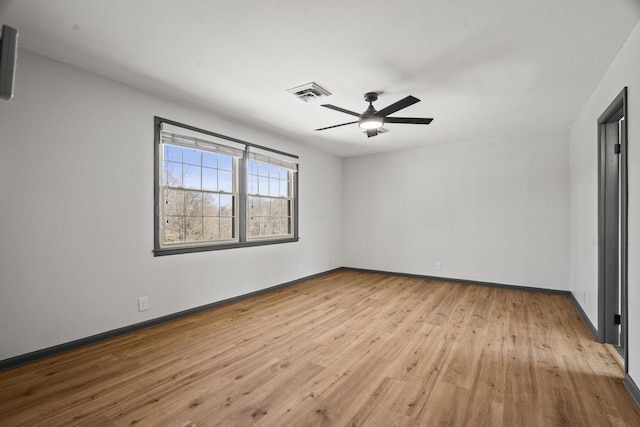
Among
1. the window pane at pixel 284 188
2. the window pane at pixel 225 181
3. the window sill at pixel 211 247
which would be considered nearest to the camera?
the window sill at pixel 211 247

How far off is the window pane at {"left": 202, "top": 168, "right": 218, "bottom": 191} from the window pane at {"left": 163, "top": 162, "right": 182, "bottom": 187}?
12.8 inches

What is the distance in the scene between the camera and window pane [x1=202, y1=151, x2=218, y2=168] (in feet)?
13.0

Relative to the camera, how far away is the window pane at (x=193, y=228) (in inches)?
148

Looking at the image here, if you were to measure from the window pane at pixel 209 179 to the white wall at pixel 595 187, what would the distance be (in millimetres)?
4220

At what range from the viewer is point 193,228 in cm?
382

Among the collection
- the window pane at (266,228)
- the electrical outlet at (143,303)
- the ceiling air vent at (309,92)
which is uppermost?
the ceiling air vent at (309,92)

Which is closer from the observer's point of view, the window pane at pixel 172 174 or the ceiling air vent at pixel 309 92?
the ceiling air vent at pixel 309 92

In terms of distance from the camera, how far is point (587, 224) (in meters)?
3.45

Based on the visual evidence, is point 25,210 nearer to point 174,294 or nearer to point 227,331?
point 174,294

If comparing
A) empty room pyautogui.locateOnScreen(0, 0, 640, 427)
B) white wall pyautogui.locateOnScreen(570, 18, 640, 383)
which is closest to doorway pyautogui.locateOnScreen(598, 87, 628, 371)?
empty room pyautogui.locateOnScreen(0, 0, 640, 427)

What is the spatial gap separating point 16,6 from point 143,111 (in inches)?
53.5

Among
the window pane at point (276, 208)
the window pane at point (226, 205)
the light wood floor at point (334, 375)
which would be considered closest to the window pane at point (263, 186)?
the window pane at point (276, 208)

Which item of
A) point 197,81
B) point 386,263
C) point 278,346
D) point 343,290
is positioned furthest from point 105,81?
point 386,263

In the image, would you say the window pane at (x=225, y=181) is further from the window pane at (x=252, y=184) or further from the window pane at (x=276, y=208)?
the window pane at (x=276, y=208)
